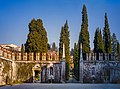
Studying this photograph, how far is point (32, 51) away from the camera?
35875 millimetres

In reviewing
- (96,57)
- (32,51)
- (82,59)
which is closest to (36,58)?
(32,51)

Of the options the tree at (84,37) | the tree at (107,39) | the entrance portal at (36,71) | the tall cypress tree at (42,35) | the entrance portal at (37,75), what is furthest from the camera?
the tree at (107,39)

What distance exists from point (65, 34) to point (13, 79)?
1310 centimetres

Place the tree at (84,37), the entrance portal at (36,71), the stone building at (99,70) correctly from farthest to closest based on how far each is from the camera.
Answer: the tree at (84,37) < the entrance portal at (36,71) < the stone building at (99,70)

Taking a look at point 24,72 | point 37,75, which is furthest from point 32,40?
point 37,75

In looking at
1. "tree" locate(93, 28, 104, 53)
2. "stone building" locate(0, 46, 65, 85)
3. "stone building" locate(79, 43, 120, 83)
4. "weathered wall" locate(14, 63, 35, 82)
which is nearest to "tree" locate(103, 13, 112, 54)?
"tree" locate(93, 28, 104, 53)

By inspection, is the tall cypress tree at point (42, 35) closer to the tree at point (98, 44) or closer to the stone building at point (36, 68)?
the stone building at point (36, 68)

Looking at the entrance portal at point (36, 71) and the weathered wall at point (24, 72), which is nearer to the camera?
the weathered wall at point (24, 72)

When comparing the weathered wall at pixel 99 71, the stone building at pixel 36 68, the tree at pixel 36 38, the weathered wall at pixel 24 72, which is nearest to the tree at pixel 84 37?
the weathered wall at pixel 99 71

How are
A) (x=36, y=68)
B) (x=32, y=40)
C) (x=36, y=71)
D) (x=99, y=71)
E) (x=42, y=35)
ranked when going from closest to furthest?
(x=99, y=71) → (x=36, y=68) → (x=36, y=71) → (x=32, y=40) → (x=42, y=35)

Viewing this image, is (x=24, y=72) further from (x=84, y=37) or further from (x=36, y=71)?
(x=84, y=37)

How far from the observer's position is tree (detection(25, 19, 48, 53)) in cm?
3581

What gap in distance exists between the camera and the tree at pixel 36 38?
3581 centimetres

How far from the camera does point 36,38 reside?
1432 inches
